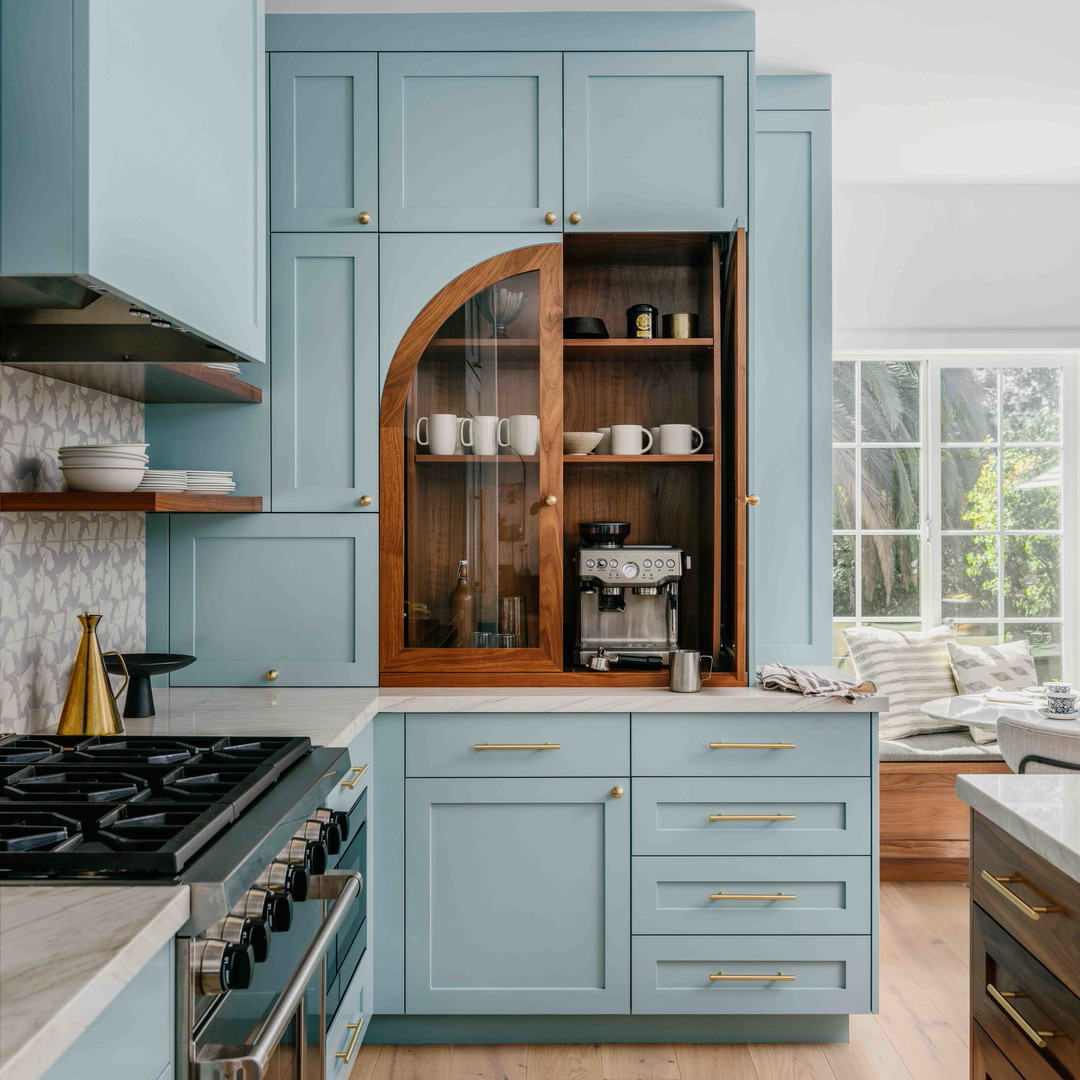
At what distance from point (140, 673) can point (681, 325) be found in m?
1.68

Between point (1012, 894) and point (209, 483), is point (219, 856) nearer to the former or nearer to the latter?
point (1012, 894)

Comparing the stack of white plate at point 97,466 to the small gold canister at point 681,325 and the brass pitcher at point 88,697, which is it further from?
the small gold canister at point 681,325

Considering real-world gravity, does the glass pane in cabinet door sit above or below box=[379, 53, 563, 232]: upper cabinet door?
below

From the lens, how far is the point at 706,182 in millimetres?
2490

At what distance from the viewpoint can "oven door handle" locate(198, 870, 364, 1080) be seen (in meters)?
1.07

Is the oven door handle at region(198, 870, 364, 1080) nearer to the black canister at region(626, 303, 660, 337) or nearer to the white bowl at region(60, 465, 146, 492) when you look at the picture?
the white bowl at region(60, 465, 146, 492)

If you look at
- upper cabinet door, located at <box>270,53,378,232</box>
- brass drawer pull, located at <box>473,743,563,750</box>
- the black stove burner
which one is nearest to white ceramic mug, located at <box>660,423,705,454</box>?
brass drawer pull, located at <box>473,743,563,750</box>

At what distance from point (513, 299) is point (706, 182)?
61cm

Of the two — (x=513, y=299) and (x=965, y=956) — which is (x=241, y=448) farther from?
(x=965, y=956)

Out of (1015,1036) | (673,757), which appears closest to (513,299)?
(673,757)

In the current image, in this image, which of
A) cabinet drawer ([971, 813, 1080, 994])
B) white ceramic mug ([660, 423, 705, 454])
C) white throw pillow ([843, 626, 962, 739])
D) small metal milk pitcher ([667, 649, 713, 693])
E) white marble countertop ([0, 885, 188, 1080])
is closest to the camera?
white marble countertop ([0, 885, 188, 1080])

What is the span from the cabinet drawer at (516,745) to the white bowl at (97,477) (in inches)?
35.0

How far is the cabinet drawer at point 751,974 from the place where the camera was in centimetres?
233

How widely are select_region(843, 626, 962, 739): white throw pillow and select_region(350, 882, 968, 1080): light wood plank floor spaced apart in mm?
1189
